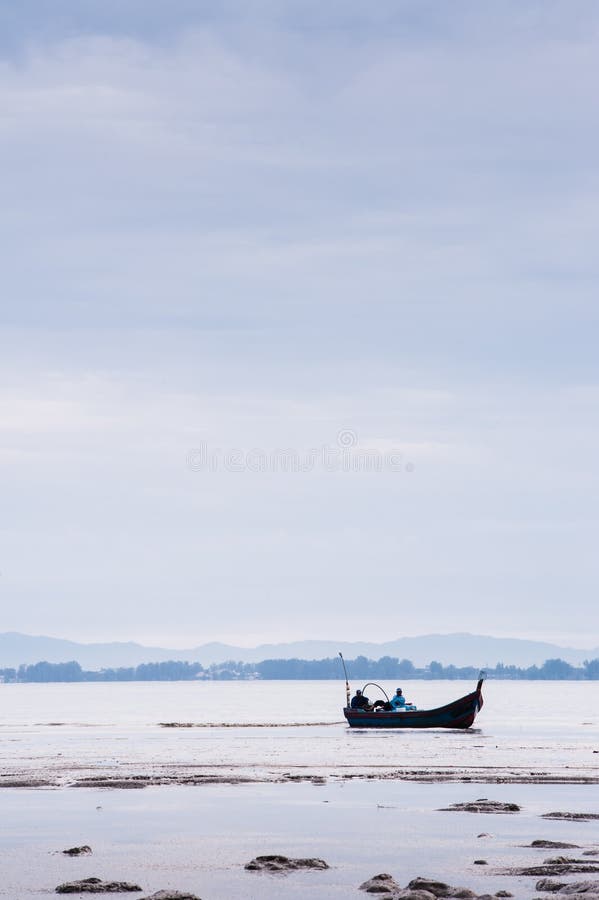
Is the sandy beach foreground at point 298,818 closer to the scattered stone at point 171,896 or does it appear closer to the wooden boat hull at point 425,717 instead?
the scattered stone at point 171,896

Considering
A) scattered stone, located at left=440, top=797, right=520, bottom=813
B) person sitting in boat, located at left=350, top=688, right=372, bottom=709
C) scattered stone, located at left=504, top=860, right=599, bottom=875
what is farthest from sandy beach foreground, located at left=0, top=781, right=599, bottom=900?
person sitting in boat, located at left=350, top=688, right=372, bottom=709

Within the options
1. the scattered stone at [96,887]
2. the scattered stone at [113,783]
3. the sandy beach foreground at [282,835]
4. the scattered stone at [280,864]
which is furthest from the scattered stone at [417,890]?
the scattered stone at [113,783]

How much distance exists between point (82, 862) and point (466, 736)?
54.3 m

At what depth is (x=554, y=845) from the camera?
2762 cm

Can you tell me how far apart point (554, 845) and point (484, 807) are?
736 centimetres

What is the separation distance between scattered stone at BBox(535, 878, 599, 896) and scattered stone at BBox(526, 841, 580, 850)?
14.6 feet

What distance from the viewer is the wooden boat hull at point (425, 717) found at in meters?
81.2

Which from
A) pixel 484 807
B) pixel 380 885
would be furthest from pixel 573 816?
pixel 380 885

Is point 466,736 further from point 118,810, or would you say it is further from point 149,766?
point 118,810

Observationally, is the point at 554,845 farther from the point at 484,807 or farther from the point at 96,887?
the point at 96,887

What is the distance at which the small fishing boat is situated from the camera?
3196 inches

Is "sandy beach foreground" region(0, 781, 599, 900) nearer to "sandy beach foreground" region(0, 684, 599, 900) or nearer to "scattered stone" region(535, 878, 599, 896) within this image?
"sandy beach foreground" region(0, 684, 599, 900)

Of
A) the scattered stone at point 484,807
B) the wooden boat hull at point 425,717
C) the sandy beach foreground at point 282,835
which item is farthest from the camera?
the wooden boat hull at point 425,717

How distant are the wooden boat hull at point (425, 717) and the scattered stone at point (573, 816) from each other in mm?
47319
